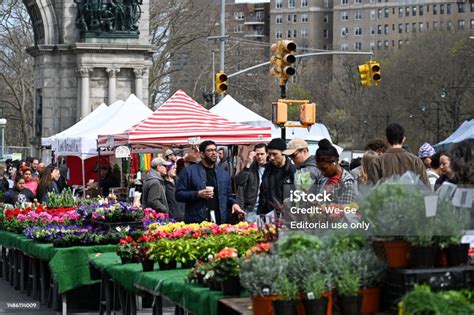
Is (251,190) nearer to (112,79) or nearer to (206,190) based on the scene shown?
(206,190)

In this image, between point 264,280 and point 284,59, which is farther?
point 284,59

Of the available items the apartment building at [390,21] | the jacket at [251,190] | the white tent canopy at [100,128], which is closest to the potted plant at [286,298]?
the jacket at [251,190]

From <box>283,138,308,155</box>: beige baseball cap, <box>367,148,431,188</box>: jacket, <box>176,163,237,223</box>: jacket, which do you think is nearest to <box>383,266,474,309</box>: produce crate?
<box>367,148,431,188</box>: jacket

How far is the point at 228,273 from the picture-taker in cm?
1047

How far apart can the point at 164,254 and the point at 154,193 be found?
743 cm

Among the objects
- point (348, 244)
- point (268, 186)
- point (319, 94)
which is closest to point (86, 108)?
point (268, 186)

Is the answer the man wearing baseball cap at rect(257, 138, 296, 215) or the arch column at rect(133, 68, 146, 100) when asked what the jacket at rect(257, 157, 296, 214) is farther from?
the arch column at rect(133, 68, 146, 100)

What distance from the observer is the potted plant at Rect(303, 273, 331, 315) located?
8953 mm

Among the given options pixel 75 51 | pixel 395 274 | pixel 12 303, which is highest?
pixel 75 51

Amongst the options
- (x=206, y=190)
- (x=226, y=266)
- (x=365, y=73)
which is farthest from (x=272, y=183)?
(x=365, y=73)

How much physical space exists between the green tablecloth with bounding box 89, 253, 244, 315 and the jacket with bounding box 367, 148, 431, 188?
206 centimetres

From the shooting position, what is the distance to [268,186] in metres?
15.4

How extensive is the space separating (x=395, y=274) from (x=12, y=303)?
389 inches

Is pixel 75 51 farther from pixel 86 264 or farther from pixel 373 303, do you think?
pixel 373 303
